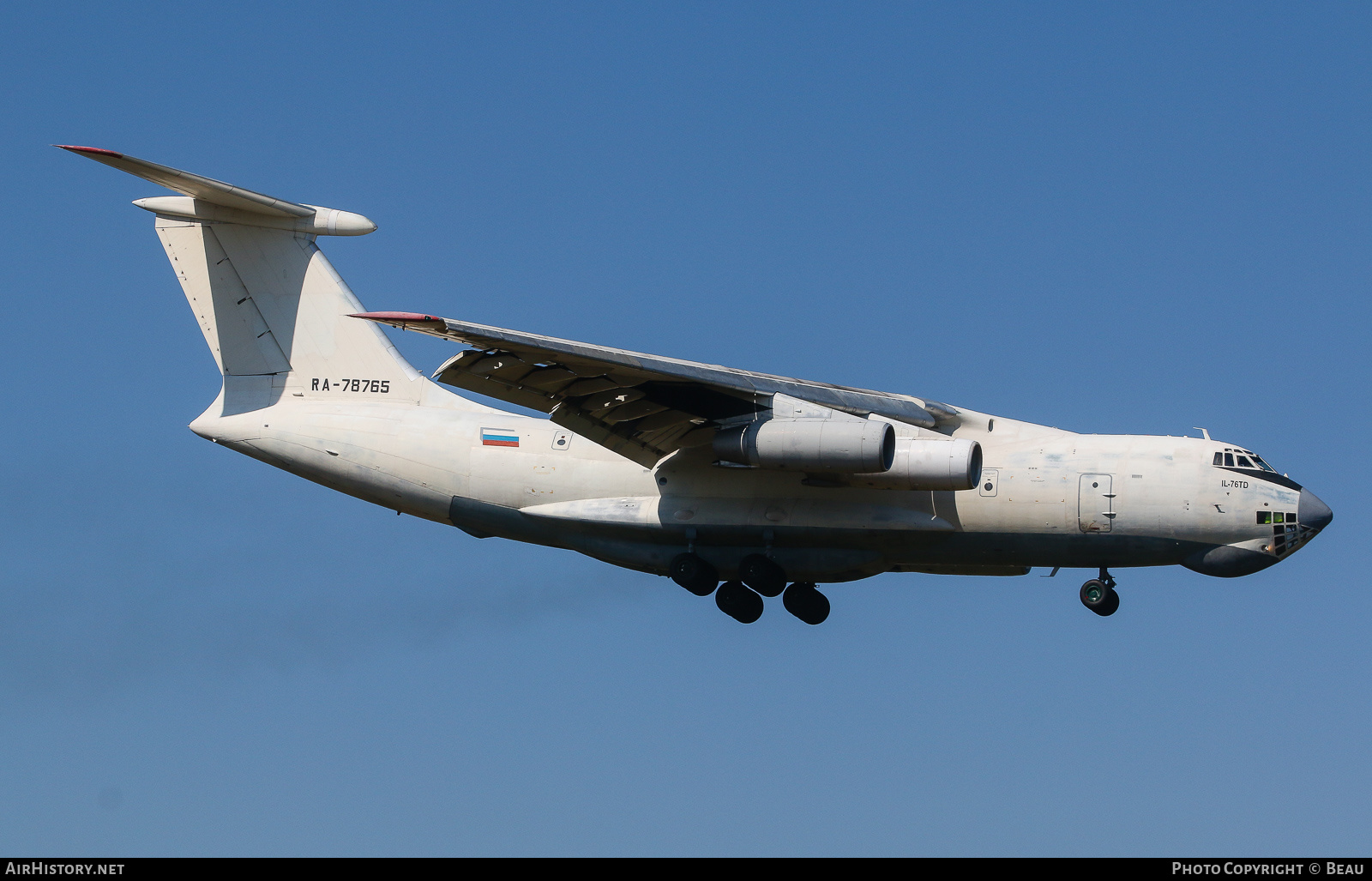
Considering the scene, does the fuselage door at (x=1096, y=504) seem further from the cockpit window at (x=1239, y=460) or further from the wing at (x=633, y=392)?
the wing at (x=633, y=392)

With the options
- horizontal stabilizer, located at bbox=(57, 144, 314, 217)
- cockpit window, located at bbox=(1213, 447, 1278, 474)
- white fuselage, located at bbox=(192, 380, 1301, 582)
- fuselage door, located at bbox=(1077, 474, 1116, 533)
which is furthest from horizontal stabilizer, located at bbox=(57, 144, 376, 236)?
cockpit window, located at bbox=(1213, 447, 1278, 474)

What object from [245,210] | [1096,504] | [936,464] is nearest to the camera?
[936,464]

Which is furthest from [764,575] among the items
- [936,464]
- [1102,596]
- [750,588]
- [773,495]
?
[1102,596]

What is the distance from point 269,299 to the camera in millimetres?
17000

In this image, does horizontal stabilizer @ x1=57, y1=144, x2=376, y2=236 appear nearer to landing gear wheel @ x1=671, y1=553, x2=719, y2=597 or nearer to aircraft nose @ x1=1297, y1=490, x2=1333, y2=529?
landing gear wheel @ x1=671, y1=553, x2=719, y2=597

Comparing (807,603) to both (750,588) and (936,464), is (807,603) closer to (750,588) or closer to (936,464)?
(750,588)

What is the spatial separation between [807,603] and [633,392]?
2983 mm

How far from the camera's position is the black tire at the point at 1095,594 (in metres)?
14.7

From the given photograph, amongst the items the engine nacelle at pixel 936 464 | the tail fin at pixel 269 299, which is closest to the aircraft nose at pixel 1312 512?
the engine nacelle at pixel 936 464

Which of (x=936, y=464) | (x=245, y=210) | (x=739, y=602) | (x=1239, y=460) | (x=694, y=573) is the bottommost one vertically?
(x=739, y=602)

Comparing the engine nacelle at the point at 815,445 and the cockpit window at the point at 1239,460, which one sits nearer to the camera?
the engine nacelle at the point at 815,445

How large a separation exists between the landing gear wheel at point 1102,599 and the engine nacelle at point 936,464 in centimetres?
152

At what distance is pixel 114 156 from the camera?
14789mm
